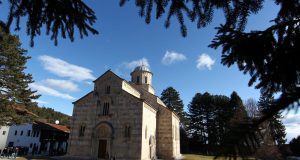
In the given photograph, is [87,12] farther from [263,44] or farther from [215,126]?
[215,126]

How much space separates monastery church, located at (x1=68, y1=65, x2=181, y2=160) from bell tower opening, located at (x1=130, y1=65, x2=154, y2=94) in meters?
8.29

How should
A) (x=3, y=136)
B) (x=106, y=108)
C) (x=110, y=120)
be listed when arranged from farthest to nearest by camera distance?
1. (x=3, y=136)
2. (x=106, y=108)
3. (x=110, y=120)

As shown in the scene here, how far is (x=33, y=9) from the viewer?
351 cm

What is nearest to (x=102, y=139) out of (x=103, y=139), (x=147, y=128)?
→ (x=103, y=139)

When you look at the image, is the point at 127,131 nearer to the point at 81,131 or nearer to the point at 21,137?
the point at 81,131

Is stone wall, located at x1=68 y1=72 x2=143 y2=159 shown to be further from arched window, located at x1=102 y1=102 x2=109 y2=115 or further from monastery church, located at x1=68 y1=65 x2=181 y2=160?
arched window, located at x1=102 y1=102 x2=109 y2=115

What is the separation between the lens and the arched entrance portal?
27562 mm

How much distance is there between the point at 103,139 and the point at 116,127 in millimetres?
2409

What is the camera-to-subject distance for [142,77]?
41.2 metres

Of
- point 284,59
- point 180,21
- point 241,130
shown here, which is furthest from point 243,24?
point 241,130

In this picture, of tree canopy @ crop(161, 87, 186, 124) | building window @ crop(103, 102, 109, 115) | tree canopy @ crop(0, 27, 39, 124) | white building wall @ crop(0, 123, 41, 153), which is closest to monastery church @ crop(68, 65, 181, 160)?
building window @ crop(103, 102, 109, 115)

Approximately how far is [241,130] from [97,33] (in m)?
3.16

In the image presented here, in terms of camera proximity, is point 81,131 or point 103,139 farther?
point 81,131

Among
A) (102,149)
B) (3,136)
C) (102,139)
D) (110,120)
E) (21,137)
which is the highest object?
(110,120)
